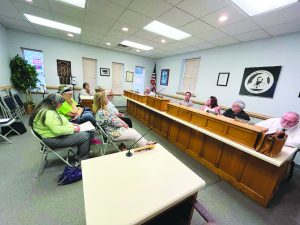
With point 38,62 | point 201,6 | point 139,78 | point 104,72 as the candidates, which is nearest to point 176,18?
point 201,6

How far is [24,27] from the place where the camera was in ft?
13.3

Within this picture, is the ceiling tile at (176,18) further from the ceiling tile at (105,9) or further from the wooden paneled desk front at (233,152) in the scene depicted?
the wooden paneled desk front at (233,152)

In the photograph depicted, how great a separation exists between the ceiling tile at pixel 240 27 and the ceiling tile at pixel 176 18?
0.86 m

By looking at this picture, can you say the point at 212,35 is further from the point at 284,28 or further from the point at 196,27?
the point at 284,28

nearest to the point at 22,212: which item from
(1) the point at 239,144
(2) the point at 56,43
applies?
(1) the point at 239,144

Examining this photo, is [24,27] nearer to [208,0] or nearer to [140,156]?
[208,0]

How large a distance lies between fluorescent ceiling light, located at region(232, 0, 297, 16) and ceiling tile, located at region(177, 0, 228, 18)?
0.23m

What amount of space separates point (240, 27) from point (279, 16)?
0.64 metres

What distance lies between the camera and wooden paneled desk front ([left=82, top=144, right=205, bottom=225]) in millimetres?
700

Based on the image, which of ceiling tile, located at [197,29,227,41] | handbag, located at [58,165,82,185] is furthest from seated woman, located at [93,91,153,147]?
ceiling tile, located at [197,29,227,41]

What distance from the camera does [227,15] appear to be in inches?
94.2

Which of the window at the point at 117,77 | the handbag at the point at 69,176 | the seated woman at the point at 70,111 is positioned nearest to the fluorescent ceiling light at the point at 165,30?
the seated woman at the point at 70,111

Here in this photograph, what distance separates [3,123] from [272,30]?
5.86 meters

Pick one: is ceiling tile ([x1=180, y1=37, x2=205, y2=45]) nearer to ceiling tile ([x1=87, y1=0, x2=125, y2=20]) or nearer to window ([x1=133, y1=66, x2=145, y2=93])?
ceiling tile ([x1=87, y1=0, x2=125, y2=20])
